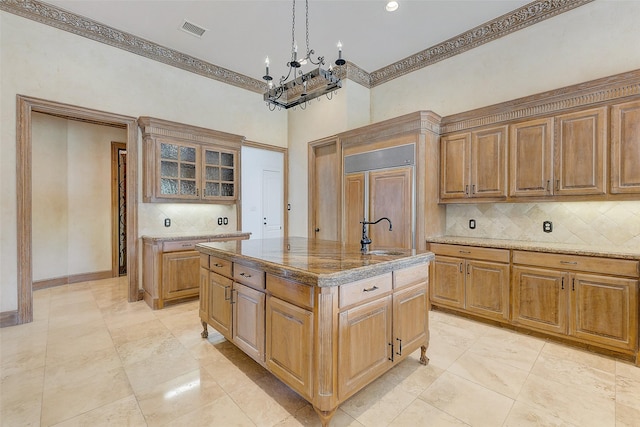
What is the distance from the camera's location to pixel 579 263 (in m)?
2.62

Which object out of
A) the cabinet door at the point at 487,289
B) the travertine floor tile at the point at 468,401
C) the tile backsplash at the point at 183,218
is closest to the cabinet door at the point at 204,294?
the tile backsplash at the point at 183,218

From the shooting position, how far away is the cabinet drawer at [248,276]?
2.03 m

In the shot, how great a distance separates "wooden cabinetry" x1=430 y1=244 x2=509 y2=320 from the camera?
3082 millimetres

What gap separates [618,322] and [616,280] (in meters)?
0.35

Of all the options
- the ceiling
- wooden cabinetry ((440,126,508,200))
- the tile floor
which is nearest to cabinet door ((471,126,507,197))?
wooden cabinetry ((440,126,508,200))

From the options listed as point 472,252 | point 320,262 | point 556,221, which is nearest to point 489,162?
point 556,221

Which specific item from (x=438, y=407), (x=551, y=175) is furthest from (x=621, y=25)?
(x=438, y=407)

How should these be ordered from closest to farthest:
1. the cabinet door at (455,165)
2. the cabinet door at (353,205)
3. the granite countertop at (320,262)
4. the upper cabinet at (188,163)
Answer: the granite countertop at (320,262), the cabinet door at (455,165), the upper cabinet at (188,163), the cabinet door at (353,205)

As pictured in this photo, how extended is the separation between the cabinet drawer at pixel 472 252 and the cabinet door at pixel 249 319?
7.91ft

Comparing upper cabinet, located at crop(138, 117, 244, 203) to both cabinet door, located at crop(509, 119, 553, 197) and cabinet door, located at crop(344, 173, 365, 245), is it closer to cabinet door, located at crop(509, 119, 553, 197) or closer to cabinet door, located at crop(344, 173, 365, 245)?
cabinet door, located at crop(344, 173, 365, 245)

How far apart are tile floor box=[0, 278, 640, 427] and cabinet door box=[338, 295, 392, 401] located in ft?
0.75

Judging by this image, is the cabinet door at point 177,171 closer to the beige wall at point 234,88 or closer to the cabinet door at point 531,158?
the beige wall at point 234,88

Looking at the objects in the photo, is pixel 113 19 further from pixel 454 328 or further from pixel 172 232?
pixel 454 328

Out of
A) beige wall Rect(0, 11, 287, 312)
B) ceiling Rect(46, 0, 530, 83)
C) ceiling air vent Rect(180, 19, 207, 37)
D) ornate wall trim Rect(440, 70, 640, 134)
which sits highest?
ceiling air vent Rect(180, 19, 207, 37)
